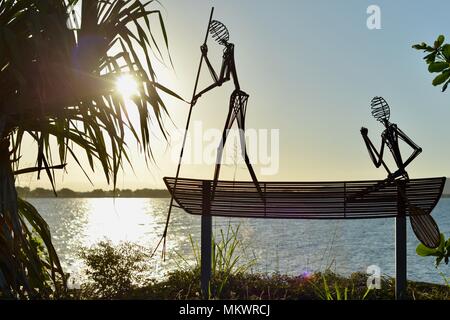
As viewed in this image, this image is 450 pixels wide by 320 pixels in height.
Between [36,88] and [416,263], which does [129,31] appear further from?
[416,263]

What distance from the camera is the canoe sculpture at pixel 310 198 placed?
16.9 feet

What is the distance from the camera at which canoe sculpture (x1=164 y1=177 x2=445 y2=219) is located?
5.14 meters

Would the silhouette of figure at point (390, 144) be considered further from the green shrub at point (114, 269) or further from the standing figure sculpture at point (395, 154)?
the green shrub at point (114, 269)

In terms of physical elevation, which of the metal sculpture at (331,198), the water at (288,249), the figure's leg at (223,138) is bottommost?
the water at (288,249)

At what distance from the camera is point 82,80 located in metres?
3.29

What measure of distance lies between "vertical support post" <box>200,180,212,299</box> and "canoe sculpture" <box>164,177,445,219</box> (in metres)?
0.01

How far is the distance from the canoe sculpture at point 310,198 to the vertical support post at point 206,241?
0.01m

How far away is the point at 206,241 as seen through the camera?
525 cm

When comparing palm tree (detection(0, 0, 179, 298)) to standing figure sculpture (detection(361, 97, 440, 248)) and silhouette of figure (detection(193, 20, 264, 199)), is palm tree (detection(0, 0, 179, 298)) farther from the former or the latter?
standing figure sculpture (detection(361, 97, 440, 248))

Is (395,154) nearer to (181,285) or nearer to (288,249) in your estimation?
(181,285)

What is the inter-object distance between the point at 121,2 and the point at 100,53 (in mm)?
568

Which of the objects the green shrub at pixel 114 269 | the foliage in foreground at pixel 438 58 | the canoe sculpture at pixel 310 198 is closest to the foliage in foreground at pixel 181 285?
the green shrub at pixel 114 269

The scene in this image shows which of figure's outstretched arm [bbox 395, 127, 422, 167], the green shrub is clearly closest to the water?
the green shrub
